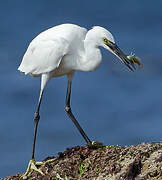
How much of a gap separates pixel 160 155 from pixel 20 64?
3.23 m

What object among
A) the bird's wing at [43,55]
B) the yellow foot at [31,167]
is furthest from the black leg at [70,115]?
the yellow foot at [31,167]

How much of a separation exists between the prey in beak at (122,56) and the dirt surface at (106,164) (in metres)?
1.35

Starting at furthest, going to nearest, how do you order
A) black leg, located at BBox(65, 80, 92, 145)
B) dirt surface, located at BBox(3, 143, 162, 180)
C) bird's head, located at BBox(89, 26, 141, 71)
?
black leg, located at BBox(65, 80, 92, 145), bird's head, located at BBox(89, 26, 141, 71), dirt surface, located at BBox(3, 143, 162, 180)

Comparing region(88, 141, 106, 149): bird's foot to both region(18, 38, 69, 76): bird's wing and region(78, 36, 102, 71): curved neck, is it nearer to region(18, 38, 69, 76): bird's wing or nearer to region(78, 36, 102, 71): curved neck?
region(78, 36, 102, 71): curved neck

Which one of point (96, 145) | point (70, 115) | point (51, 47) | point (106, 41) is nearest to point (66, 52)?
point (51, 47)

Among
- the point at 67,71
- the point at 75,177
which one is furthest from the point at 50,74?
the point at 75,177

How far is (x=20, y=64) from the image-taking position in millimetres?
11031

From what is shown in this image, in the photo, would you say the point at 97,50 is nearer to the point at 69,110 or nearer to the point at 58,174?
the point at 69,110

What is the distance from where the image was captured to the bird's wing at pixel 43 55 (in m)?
10.1

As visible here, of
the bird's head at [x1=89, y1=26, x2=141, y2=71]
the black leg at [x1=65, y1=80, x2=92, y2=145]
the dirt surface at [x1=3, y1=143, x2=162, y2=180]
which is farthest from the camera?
the black leg at [x1=65, y1=80, x2=92, y2=145]

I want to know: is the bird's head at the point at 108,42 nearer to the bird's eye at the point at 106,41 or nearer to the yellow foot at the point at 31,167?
the bird's eye at the point at 106,41

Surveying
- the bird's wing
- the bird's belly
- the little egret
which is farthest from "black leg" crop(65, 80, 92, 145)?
the bird's wing

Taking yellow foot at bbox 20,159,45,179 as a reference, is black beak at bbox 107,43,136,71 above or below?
above

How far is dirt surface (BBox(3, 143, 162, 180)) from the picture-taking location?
906cm
